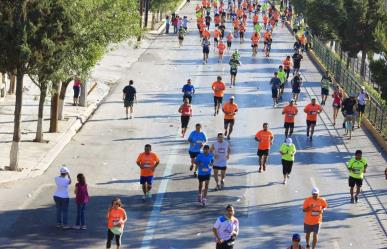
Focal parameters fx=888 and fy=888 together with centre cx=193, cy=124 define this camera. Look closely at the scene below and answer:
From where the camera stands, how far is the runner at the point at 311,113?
94.9 ft

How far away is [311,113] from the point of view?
29.0 metres

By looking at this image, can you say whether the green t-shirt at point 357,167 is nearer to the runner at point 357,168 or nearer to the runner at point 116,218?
the runner at point 357,168

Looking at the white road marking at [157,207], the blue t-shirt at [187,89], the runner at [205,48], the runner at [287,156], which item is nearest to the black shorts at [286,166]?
the runner at [287,156]

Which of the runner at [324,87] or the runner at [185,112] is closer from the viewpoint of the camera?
the runner at [185,112]

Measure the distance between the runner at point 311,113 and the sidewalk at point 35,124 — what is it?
6.79 metres

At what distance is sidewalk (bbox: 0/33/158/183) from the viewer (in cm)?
2425

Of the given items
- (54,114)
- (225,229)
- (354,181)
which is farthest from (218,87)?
(225,229)

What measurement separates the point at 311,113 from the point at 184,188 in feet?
25.6

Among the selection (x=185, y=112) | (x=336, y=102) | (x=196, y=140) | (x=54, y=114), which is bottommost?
(x=196, y=140)

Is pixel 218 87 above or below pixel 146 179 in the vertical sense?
above

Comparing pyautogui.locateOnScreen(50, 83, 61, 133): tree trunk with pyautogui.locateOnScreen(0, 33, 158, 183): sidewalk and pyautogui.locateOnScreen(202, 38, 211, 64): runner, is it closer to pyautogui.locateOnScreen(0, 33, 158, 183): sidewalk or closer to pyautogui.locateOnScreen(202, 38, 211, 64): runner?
pyautogui.locateOnScreen(0, 33, 158, 183): sidewalk

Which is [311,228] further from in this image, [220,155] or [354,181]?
[220,155]

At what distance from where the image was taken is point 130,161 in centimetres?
2559

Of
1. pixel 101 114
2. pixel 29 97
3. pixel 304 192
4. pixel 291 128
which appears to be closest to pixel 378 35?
pixel 291 128
